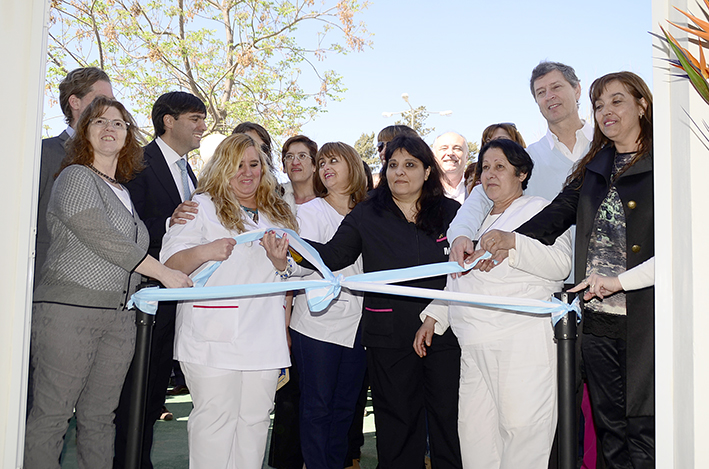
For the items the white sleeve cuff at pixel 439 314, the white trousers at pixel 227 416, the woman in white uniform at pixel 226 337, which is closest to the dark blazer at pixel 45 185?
the woman in white uniform at pixel 226 337

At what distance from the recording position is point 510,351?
9.89 feet

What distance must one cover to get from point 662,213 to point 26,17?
2.66 metres

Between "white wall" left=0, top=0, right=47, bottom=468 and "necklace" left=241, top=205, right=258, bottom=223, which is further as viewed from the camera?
"necklace" left=241, top=205, right=258, bottom=223

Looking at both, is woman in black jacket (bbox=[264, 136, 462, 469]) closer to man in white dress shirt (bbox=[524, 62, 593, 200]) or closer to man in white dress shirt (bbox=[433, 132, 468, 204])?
man in white dress shirt (bbox=[524, 62, 593, 200])

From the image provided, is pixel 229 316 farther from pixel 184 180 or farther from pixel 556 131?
pixel 556 131

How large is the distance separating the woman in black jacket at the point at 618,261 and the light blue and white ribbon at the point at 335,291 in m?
0.21

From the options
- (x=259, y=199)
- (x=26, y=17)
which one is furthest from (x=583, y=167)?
(x=26, y=17)

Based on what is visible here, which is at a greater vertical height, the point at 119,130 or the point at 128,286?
the point at 119,130

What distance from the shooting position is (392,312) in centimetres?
355

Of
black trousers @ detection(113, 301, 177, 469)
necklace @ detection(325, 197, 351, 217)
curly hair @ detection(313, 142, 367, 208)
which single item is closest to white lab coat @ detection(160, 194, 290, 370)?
black trousers @ detection(113, 301, 177, 469)

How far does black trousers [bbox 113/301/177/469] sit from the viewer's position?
352 cm

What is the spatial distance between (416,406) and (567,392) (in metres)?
1.17

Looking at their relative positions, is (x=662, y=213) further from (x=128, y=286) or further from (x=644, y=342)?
(x=128, y=286)

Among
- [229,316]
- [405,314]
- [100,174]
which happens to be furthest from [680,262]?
[100,174]
